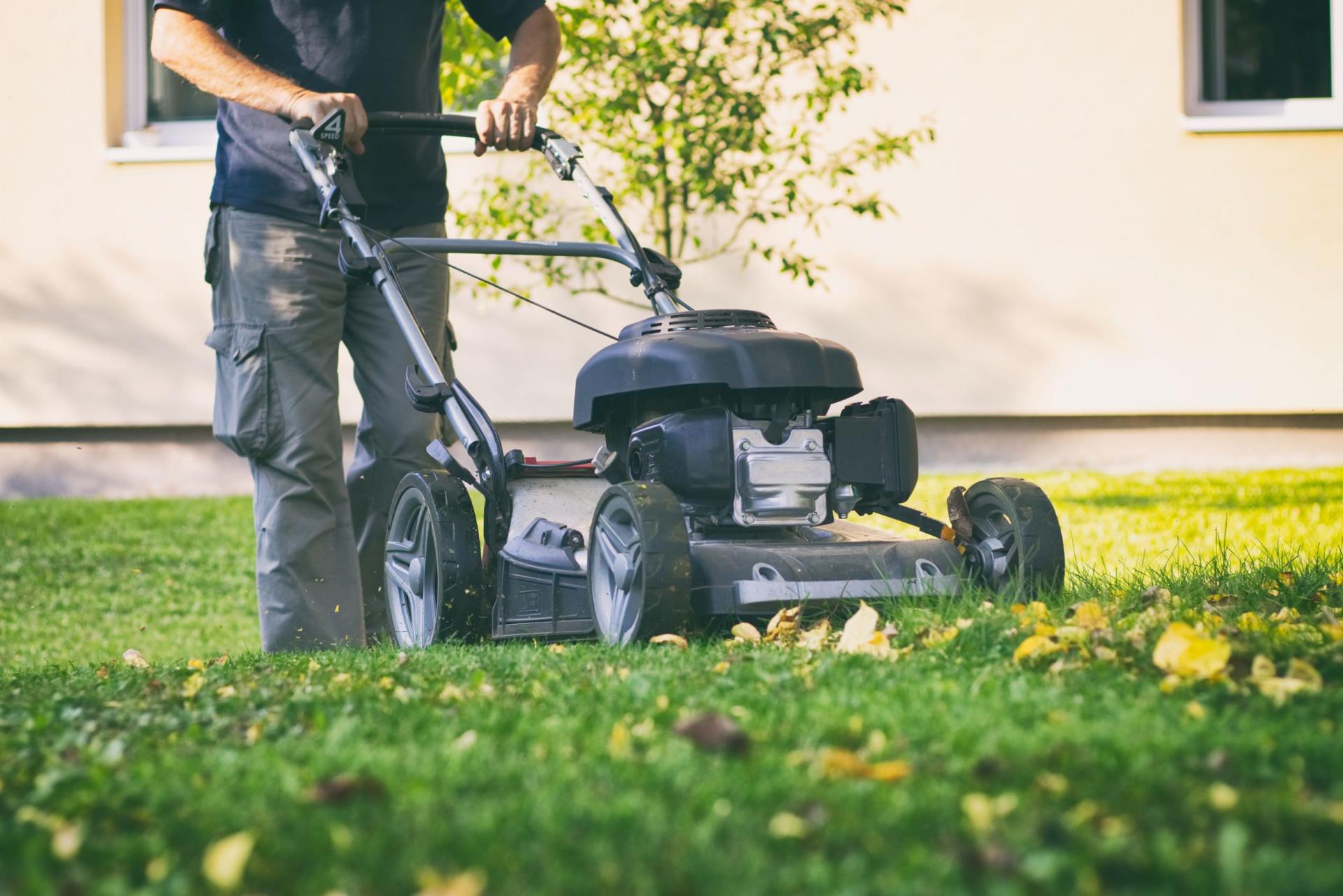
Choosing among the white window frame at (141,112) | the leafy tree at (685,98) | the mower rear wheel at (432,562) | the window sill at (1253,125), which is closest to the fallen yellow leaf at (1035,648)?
the mower rear wheel at (432,562)

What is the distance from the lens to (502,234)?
295 inches

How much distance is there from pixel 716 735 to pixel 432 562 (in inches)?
72.0

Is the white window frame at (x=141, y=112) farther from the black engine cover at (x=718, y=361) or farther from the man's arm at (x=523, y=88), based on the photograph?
the black engine cover at (x=718, y=361)

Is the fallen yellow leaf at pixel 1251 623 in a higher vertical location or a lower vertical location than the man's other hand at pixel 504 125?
lower

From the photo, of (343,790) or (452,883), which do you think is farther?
(343,790)

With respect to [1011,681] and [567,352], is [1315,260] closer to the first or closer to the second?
[567,352]

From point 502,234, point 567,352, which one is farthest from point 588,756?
point 567,352

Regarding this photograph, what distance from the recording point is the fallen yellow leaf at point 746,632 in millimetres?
3004

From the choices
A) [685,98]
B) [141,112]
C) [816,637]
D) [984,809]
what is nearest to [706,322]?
[816,637]

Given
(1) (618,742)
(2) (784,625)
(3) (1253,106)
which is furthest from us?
(3) (1253,106)

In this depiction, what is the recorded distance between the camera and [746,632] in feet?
9.92

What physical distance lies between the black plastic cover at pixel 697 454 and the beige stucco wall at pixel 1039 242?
5430 millimetres

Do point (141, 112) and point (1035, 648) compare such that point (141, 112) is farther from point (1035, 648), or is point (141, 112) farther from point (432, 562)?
point (1035, 648)

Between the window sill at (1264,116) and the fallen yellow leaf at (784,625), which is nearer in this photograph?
the fallen yellow leaf at (784,625)
